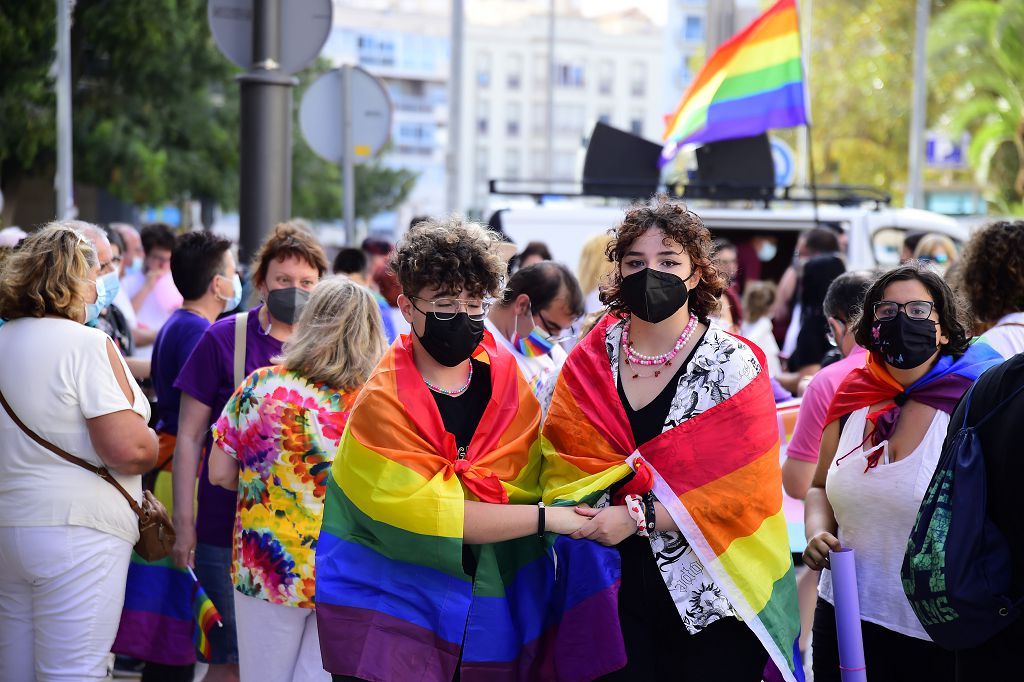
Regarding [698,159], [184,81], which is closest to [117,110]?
[184,81]

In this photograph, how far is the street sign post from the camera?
930 cm

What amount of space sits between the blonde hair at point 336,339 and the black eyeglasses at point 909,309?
1636 millimetres

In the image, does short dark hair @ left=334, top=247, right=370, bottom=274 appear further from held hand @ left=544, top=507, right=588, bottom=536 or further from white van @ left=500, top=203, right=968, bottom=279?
held hand @ left=544, top=507, right=588, bottom=536

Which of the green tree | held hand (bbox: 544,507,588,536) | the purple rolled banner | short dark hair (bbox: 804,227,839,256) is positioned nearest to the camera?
held hand (bbox: 544,507,588,536)

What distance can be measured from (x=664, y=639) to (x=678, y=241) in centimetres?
112

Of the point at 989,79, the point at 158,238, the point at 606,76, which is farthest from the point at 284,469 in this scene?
the point at 606,76

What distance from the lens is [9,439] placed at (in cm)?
453

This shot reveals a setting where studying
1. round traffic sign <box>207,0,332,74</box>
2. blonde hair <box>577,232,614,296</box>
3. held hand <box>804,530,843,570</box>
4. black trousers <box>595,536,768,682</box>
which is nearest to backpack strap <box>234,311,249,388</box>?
black trousers <box>595,536,768,682</box>

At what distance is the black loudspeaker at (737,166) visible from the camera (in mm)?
12531

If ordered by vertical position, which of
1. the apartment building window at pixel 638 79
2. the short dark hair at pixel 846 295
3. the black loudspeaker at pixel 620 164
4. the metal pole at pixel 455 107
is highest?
the apartment building window at pixel 638 79

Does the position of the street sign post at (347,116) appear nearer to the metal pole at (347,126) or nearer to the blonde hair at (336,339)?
the metal pole at (347,126)

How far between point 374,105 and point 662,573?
6.29m

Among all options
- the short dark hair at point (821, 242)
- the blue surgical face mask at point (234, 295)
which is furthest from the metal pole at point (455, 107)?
the blue surgical face mask at point (234, 295)

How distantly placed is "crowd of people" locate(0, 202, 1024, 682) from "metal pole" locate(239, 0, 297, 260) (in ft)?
8.22
